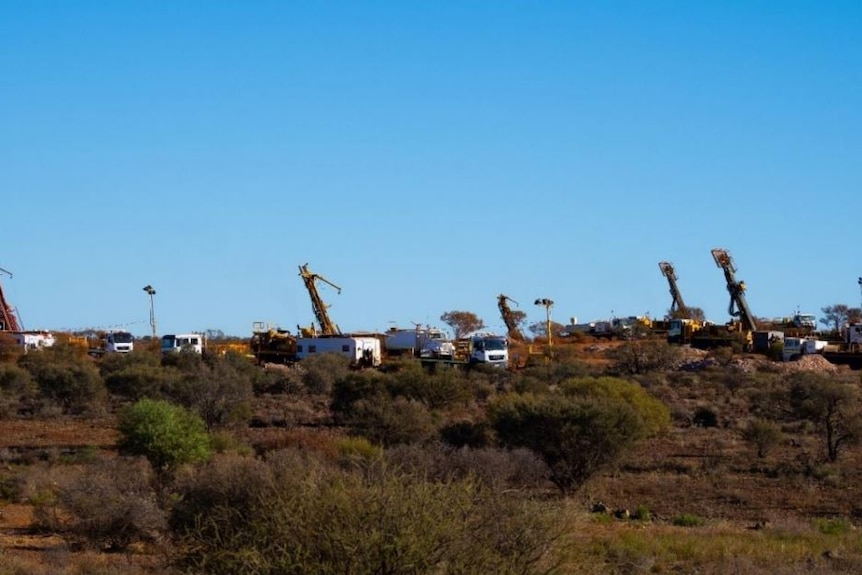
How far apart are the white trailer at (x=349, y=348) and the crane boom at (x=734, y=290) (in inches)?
1114

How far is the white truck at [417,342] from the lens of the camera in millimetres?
78000

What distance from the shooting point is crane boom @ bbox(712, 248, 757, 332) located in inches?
3615

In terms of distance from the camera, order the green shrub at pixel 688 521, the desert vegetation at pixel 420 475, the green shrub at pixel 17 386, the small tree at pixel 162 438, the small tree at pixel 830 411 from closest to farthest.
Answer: the desert vegetation at pixel 420 475
the green shrub at pixel 688 521
the small tree at pixel 162 438
the small tree at pixel 830 411
the green shrub at pixel 17 386

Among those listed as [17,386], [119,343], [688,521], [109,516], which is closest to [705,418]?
[688,521]

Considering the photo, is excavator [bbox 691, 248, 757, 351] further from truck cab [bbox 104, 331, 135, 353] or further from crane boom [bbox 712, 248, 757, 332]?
truck cab [bbox 104, 331, 135, 353]

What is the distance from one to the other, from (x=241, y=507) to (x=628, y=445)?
1626 centimetres

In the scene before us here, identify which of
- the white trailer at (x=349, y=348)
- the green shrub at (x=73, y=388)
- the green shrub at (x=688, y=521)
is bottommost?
the green shrub at (x=688, y=521)

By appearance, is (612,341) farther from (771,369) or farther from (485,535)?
(485,535)

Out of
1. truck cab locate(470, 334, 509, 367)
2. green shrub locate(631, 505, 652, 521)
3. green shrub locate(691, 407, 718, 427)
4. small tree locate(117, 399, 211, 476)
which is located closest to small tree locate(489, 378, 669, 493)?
green shrub locate(631, 505, 652, 521)

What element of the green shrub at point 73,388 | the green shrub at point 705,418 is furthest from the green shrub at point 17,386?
the green shrub at point 705,418

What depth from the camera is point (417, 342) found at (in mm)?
81562

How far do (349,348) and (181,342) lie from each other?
10.6 m

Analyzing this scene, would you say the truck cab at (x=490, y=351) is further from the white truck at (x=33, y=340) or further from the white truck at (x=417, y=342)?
the white truck at (x=33, y=340)

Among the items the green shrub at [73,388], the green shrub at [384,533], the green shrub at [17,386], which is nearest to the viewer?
the green shrub at [384,533]
